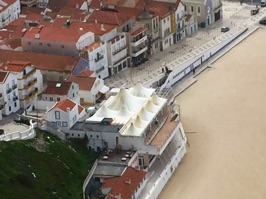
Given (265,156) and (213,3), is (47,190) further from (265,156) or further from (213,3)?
(213,3)

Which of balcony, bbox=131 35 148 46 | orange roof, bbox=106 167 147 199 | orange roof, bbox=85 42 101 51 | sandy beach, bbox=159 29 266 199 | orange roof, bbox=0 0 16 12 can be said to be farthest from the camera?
orange roof, bbox=0 0 16 12

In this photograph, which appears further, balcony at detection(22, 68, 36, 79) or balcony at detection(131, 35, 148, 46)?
balcony at detection(131, 35, 148, 46)

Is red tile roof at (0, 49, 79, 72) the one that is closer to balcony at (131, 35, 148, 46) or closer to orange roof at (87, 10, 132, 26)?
balcony at (131, 35, 148, 46)

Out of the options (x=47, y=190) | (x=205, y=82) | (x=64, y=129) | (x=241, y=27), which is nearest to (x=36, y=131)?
(x=64, y=129)

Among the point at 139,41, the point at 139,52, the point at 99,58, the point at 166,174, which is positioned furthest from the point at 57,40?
the point at 166,174

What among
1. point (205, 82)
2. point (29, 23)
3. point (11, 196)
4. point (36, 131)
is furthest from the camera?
point (29, 23)

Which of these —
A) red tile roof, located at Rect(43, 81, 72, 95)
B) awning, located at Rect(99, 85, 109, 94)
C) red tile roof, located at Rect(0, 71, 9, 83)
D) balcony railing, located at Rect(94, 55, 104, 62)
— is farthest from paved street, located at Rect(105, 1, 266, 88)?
red tile roof, located at Rect(0, 71, 9, 83)
